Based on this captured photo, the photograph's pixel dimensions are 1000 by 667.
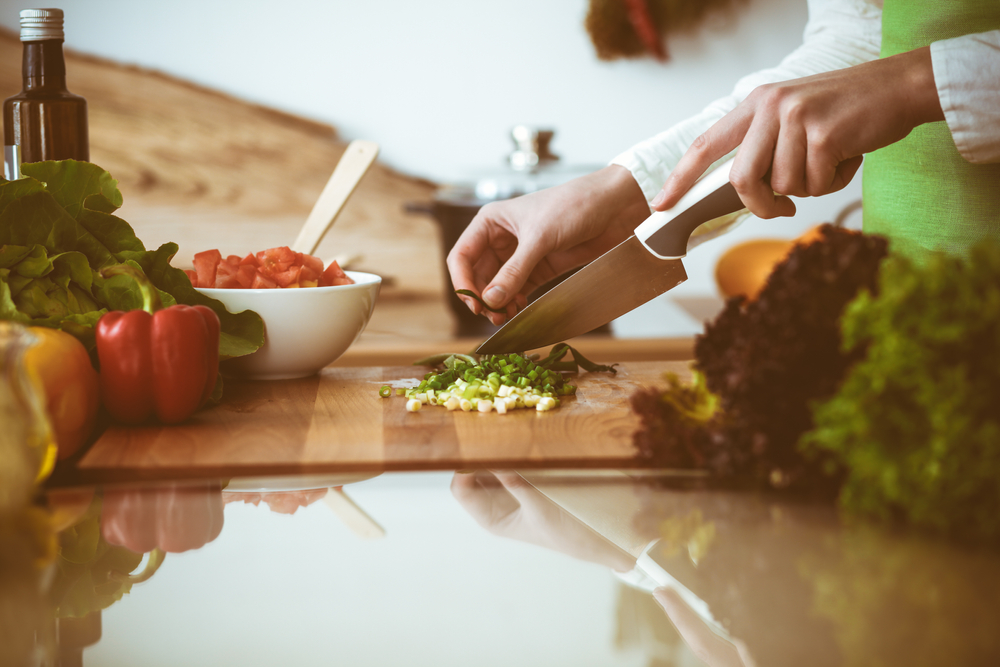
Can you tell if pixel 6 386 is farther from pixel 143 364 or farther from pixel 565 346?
pixel 565 346

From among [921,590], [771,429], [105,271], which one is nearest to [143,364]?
[105,271]

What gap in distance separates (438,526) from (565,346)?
0.51 meters

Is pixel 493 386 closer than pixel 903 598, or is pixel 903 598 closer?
pixel 903 598

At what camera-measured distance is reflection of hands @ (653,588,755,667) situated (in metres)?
0.42

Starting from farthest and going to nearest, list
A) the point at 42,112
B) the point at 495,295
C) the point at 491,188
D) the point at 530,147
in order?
the point at 530,147 < the point at 491,188 < the point at 495,295 < the point at 42,112

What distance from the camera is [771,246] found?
1.85 meters

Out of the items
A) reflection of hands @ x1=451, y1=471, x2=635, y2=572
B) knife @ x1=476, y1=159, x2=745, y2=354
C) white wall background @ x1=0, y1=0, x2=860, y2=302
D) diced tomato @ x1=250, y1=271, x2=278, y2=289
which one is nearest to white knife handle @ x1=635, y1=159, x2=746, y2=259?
knife @ x1=476, y1=159, x2=745, y2=354

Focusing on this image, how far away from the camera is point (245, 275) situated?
1.06m

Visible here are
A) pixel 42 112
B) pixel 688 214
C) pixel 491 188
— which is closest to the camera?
pixel 688 214

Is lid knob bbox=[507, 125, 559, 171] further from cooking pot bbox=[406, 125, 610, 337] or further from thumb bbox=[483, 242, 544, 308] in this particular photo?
thumb bbox=[483, 242, 544, 308]

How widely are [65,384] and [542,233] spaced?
25.3 inches

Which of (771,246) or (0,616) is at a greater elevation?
(0,616)

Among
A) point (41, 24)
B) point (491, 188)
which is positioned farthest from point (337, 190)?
point (491, 188)

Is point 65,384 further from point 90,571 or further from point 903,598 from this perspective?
point 903,598
